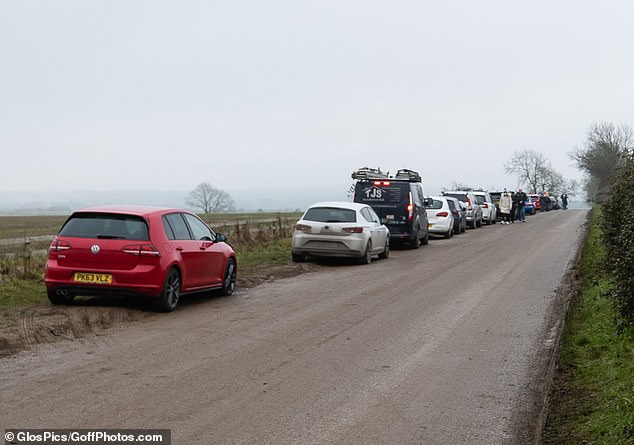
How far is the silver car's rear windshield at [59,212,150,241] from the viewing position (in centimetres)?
1159

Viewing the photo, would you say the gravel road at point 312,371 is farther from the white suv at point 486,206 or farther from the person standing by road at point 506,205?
the person standing by road at point 506,205

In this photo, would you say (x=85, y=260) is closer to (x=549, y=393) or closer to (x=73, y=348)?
(x=73, y=348)

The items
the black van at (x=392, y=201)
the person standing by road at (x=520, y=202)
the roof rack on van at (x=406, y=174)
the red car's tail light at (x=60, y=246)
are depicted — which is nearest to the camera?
the red car's tail light at (x=60, y=246)

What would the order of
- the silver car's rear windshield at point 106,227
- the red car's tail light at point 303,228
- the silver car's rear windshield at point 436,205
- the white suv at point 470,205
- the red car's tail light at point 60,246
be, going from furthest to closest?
the white suv at point 470,205
the silver car's rear windshield at point 436,205
the red car's tail light at point 303,228
the silver car's rear windshield at point 106,227
the red car's tail light at point 60,246

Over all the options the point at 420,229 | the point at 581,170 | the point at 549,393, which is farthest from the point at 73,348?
the point at 581,170

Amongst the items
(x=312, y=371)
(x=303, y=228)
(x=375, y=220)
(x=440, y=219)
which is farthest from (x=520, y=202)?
(x=312, y=371)

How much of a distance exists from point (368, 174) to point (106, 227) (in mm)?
15390

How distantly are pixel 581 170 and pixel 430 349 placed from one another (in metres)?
92.6

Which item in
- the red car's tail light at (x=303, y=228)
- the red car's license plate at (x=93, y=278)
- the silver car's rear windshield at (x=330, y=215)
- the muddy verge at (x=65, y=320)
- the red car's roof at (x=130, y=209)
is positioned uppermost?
the red car's roof at (x=130, y=209)

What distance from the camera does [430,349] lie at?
9141mm

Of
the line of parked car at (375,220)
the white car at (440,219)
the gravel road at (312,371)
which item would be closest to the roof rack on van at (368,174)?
the line of parked car at (375,220)

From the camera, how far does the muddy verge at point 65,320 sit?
30.9ft

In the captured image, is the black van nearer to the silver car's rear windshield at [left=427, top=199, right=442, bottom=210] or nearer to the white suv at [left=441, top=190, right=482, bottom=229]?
the silver car's rear windshield at [left=427, top=199, right=442, bottom=210]

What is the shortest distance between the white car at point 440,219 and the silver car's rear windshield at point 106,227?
21405mm
